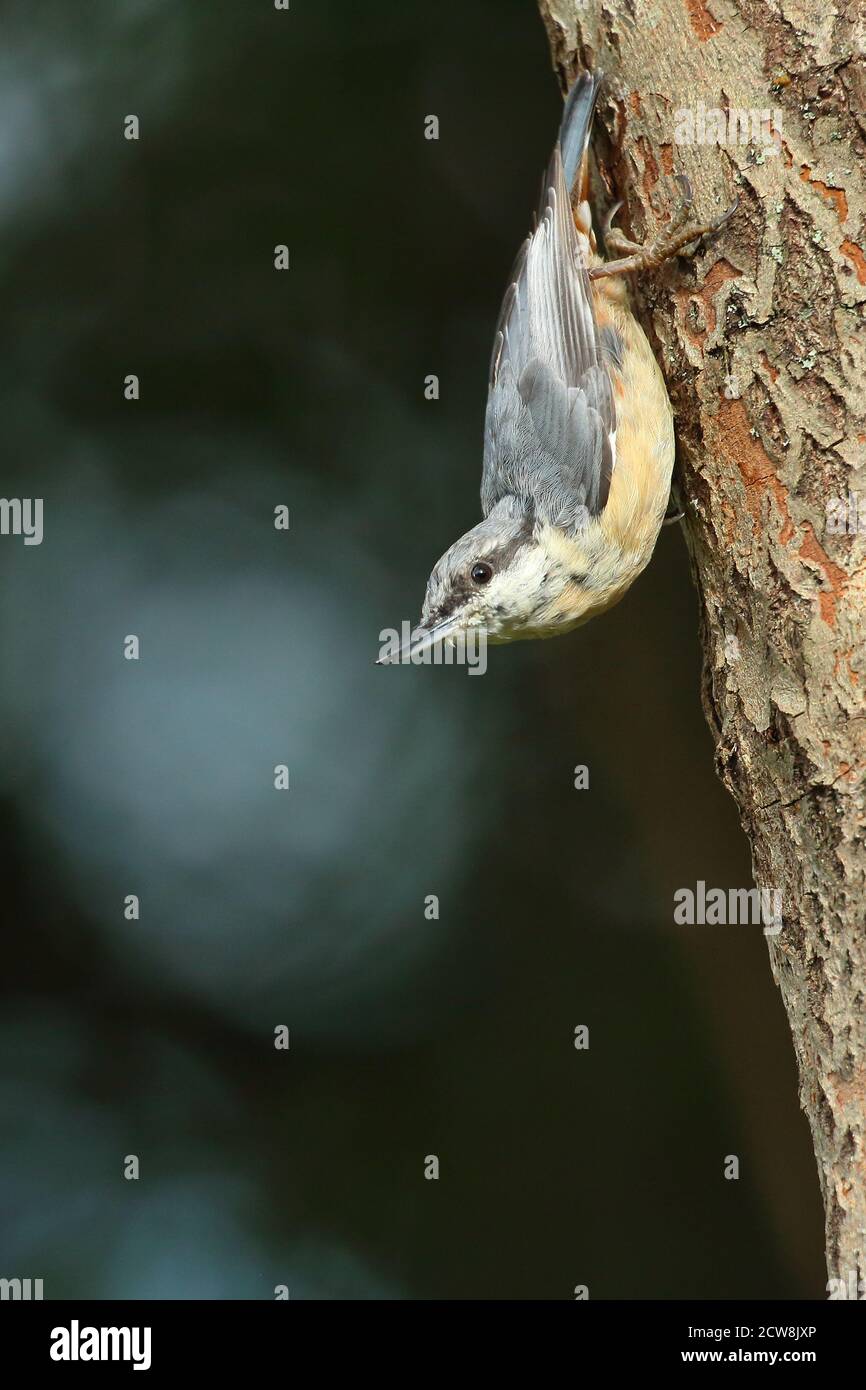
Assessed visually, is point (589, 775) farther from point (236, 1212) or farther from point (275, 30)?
point (275, 30)

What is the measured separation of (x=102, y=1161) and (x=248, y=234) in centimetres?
361

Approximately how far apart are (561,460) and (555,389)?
0.17 metres

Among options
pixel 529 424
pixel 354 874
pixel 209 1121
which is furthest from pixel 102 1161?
pixel 529 424

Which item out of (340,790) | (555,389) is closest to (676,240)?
(555,389)

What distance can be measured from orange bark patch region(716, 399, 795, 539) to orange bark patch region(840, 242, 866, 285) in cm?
30

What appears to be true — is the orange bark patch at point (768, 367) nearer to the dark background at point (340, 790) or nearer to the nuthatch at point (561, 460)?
the nuthatch at point (561, 460)

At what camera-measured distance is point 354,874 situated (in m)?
5.08

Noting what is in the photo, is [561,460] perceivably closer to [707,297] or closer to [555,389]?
→ [555,389]

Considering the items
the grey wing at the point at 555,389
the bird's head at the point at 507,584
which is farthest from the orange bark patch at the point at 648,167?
the bird's head at the point at 507,584

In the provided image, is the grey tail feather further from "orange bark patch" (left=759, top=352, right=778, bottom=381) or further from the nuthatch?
"orange bark patch" (left=759, top=352, right=778, bottom=381)

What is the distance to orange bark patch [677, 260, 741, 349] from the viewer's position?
2398mm

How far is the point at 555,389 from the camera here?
9.53 ft

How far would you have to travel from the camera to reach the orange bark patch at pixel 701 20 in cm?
238

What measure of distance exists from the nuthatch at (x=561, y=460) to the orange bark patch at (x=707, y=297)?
0.22 m
